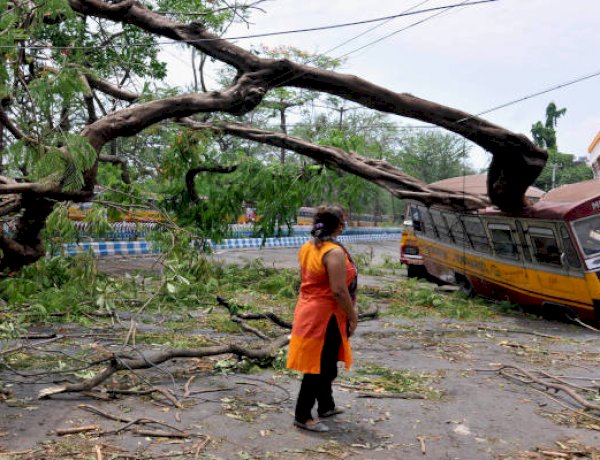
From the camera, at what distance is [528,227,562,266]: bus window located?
425 inches

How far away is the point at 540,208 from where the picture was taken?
11.0 metres

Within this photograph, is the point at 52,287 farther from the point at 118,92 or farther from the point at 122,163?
the point at 122,163

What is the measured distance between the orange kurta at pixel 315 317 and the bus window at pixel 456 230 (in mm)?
9775

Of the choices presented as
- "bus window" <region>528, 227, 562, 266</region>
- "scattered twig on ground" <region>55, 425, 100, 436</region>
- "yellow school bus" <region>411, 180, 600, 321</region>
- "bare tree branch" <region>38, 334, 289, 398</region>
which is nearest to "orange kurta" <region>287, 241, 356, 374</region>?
"scattered twig on ground" <region>55, 425, 100, 436</region>

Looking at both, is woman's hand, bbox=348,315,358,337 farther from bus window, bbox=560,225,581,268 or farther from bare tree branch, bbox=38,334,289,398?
bus window, bbox=560,225,581,268

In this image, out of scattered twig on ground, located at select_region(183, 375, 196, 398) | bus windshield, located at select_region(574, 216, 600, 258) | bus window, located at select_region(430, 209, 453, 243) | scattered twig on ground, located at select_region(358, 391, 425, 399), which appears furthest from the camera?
bus window, located at select_region(430, 209, 453, 243)

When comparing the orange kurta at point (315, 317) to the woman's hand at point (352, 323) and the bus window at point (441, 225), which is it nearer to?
the woman's hand at point (352, 323)

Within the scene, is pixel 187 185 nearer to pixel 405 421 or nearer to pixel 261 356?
pixel 261 356

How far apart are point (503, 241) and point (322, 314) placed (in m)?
8.47

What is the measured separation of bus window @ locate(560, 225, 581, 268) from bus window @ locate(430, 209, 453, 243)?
4.82m

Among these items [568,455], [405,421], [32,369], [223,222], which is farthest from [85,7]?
[568,455]

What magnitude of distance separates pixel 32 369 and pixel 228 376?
1.97 m

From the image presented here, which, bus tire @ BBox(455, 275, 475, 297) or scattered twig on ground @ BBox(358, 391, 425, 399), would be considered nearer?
scattered twig on ground @ BBox(358, 391, 425, 399)

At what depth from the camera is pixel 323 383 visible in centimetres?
509
